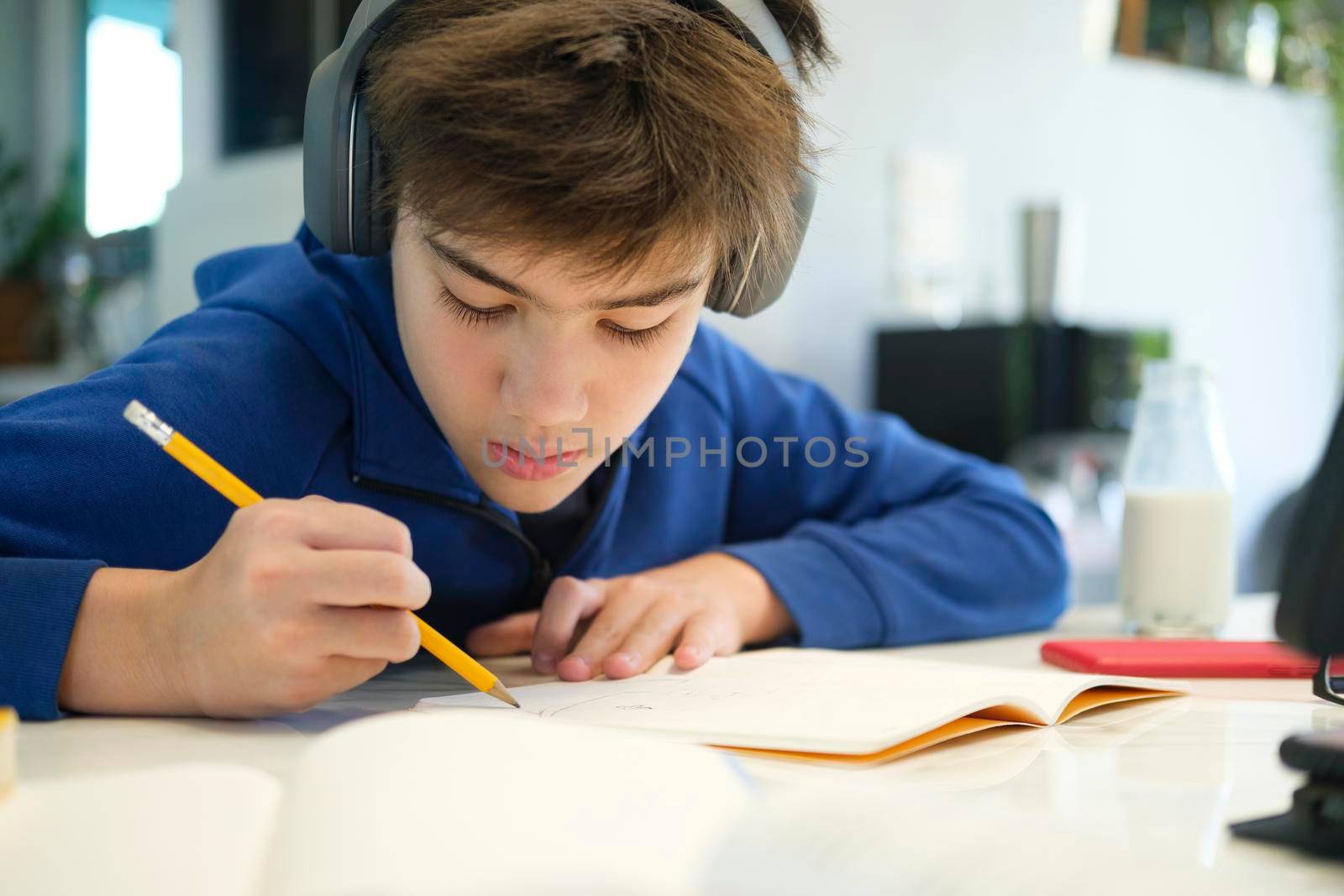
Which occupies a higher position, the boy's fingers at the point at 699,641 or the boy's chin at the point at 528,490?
the boy's chin at the point at 528,490

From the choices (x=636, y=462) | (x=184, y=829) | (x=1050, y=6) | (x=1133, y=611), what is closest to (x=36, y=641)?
(x=184, y=829)

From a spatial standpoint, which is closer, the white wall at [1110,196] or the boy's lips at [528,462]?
the boy's lips at [528,462]

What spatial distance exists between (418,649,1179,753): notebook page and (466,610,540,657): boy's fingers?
127mm

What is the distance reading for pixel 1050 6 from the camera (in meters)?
2.82

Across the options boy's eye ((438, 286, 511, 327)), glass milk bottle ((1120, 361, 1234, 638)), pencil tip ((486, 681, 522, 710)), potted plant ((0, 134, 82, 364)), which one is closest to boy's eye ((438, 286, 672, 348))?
boy's eye ((438, 286, 511, 327))

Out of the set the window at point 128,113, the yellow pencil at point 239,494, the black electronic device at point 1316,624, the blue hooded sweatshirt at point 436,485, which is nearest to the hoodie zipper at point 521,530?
the blue hooded sweatshirt at point 436,485

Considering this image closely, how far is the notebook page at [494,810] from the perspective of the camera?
0.32 m

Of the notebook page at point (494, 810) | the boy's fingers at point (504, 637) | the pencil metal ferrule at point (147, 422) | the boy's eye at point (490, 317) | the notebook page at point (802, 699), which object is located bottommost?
the boy's fingers at point (504, 637)

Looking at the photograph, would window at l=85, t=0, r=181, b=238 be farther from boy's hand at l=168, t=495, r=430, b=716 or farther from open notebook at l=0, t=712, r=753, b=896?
open notebook at l=0, t=712, r=753, b=896

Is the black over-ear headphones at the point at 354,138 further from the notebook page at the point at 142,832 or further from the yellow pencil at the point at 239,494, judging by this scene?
the notebook page at the point at 142,832

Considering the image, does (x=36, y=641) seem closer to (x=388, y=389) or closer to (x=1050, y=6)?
(x=388, y=389)

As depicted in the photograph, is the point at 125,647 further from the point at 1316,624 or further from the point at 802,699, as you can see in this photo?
the point at 1316,624

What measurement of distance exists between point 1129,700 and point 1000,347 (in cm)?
160

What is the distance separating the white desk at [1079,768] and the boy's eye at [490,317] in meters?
0.22
